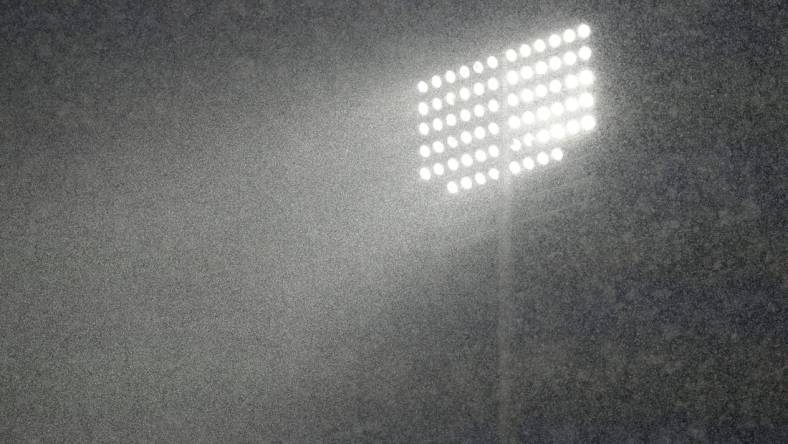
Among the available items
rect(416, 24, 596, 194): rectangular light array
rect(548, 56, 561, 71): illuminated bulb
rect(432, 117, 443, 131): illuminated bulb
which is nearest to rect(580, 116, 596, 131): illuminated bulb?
rect(416, 24, 596, 194): rectangular light array

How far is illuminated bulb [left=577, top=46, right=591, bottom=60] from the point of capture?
1.26 m

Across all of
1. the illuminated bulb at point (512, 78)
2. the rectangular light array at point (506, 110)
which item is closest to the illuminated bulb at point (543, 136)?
the rectangular light array at point (506, 110)

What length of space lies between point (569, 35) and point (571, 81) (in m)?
0.10

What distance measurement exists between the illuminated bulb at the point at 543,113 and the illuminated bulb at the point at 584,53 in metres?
0.12

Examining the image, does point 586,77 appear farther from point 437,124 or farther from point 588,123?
point 437,124

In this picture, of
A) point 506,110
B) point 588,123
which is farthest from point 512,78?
point 588,123

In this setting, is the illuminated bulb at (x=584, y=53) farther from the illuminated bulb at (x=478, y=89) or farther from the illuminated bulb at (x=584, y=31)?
the illuminated bulb at (x=478, y=89)

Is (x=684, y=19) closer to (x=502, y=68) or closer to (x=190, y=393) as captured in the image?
(x=502, y=68)

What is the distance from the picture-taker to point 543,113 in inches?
49.6

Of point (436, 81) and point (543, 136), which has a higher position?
point (436, 81)

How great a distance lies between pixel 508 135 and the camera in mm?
1278

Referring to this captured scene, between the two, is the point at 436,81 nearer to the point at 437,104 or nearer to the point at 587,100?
the point at 437,104

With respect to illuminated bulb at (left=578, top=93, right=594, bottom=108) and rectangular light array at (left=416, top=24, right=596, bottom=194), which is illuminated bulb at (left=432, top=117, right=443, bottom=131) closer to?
rectangular light array at (left=416, top=24, right=596, bottom=194)

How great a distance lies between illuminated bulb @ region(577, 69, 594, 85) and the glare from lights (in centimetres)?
7
